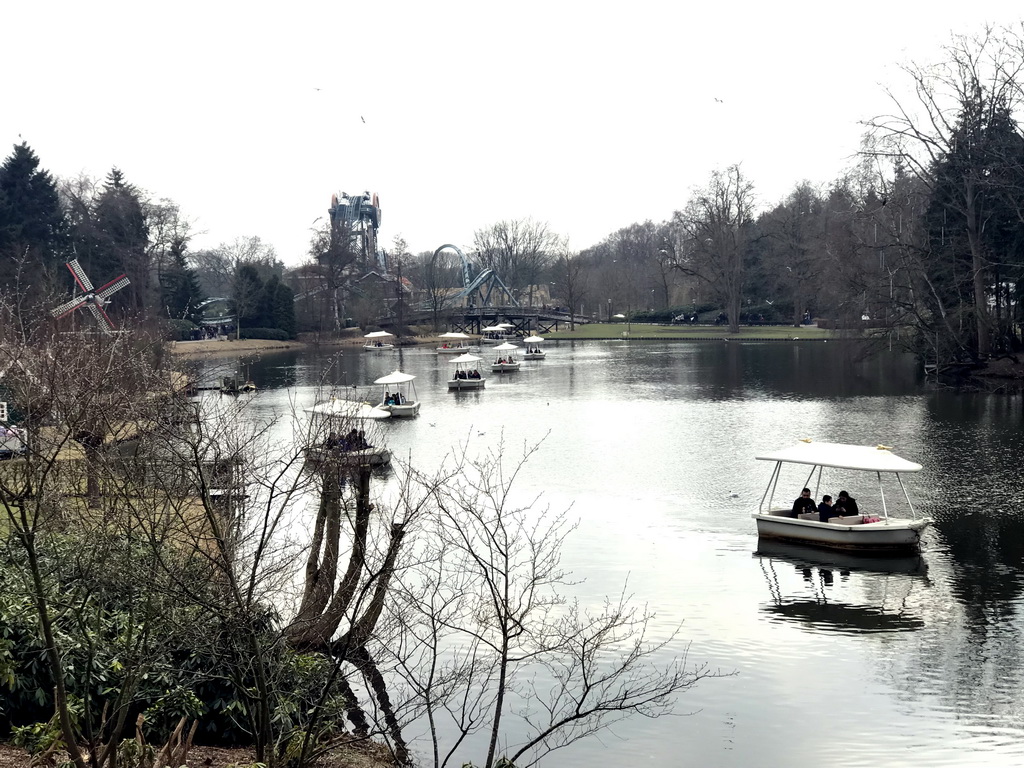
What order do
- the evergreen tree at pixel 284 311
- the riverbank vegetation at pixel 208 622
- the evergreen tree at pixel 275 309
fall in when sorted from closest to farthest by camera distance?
the riverbank vegetation at pixel 208 622
the evergreen tree at pixel 275 309
the evergreen tree at pixel 284 311

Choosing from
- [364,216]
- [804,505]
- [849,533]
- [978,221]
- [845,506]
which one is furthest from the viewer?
[364,216]

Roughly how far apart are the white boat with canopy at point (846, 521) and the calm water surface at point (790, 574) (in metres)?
0.35

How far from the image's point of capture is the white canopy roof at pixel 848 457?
1942 centimetres

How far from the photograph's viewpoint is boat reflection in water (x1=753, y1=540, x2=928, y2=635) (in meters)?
15.6

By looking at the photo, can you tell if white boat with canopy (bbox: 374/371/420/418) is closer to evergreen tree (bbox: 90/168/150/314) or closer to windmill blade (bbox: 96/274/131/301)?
windmill blade (bbox: 96/274/131/301)

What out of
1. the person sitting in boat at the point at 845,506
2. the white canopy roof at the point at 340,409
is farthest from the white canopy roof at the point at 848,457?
the white canopy roof at the point at 340,409

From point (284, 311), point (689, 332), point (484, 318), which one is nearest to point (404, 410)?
point (284, 311)

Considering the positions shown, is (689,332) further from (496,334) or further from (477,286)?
(477,286)

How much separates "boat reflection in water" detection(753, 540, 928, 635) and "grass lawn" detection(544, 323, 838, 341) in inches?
2492

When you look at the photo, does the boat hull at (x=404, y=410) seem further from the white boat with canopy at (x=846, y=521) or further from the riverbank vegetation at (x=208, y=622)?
the riverbank vegetation at (x=208, y=622)

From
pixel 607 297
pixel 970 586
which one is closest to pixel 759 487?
pixel 970 586

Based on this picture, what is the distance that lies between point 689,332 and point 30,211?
181 ft

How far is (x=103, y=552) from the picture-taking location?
839 centimetres

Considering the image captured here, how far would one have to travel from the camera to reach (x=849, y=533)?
62.0 feet
